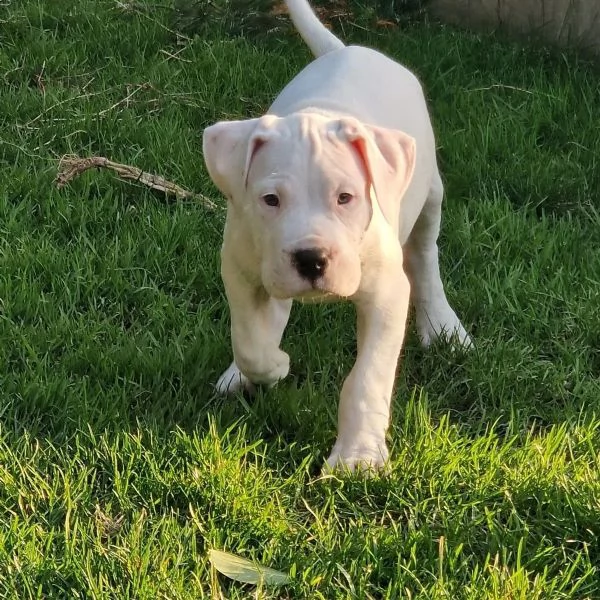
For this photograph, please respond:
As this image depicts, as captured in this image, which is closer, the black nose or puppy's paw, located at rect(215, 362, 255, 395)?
the black nose

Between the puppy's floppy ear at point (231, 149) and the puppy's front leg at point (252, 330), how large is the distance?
0.32 m

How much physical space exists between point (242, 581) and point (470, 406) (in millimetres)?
1131

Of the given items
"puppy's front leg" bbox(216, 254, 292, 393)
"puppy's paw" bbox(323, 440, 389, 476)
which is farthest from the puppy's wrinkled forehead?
"puppy's paw" bbox(323, 440, 389, 476)

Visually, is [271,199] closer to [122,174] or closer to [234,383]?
[234,383]

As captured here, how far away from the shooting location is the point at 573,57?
5.78m

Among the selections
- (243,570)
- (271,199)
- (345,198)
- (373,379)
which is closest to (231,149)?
(271,199)

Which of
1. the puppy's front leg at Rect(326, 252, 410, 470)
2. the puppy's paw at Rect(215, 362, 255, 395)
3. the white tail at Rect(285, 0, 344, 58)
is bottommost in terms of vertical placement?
the puppy's paw at Rect(215, 362, 255, 395)

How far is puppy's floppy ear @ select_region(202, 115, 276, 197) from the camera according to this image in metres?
2.64

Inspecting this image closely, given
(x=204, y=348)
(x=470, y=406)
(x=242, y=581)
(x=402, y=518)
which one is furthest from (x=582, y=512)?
(x=204, y=348)

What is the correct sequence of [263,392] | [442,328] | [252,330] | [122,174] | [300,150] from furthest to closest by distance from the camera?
[122,174], [442,328], [263,392], [252,330], [300,150]

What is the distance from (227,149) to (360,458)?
3.15ft

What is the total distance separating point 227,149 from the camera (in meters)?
2.66

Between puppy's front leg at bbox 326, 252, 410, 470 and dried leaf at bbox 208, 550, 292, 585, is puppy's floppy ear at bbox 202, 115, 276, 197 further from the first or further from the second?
dried leaf at bbox 208, 550, 292, 585

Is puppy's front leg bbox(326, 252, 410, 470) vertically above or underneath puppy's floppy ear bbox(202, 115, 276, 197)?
underneath
